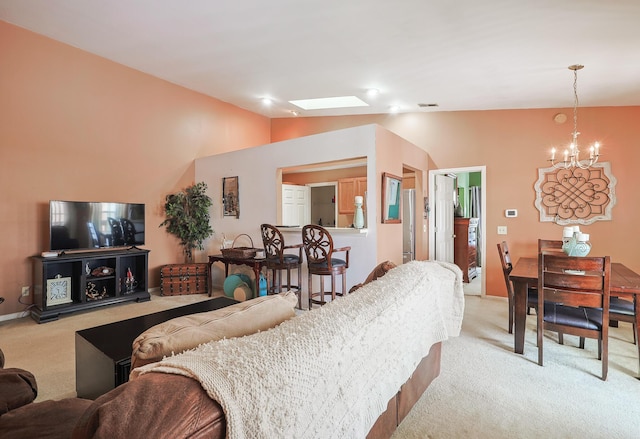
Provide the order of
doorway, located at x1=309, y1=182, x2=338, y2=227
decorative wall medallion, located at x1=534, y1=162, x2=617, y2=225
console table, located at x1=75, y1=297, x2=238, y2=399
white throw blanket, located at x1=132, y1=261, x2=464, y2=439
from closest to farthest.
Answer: white throw blanket, located at x1=132, y1=261, x2=464, y2=439 → console table, located at x1=75, y1=297, x2=238, y2=399 → decorative wall medallion, located at x1=534, y1=162, x2=617, y2=225 → doorway, located at x1=309, y1=182, x2=338, y2=227

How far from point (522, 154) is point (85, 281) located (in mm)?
6232

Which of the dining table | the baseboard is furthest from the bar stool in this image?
the baseboard

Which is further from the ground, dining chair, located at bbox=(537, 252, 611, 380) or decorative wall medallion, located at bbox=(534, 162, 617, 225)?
decorative wall medallion, located at bbox=(534, 162, 617, 225)

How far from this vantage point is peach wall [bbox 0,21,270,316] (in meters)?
3.92

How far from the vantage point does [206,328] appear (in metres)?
1.14

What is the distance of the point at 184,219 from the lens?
217 inches

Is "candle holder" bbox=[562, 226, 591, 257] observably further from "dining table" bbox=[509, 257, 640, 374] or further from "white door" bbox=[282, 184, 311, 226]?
"white door" bbox=[282, 184, 311, 226]

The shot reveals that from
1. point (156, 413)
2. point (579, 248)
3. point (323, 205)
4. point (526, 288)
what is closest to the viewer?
point (156, 413)

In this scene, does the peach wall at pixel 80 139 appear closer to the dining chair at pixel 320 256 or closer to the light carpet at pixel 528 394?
the dining chair at pixel 320 256

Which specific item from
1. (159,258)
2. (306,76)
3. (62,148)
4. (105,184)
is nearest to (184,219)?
(159,258)

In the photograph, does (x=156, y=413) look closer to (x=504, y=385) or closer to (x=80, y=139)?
(x=504, y=385)

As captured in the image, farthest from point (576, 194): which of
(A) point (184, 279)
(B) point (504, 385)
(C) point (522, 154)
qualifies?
(A) point (184, 279)

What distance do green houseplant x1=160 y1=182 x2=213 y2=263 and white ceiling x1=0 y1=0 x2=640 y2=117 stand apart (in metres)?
1.95

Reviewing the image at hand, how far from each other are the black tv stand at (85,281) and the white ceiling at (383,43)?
2.77 metres
